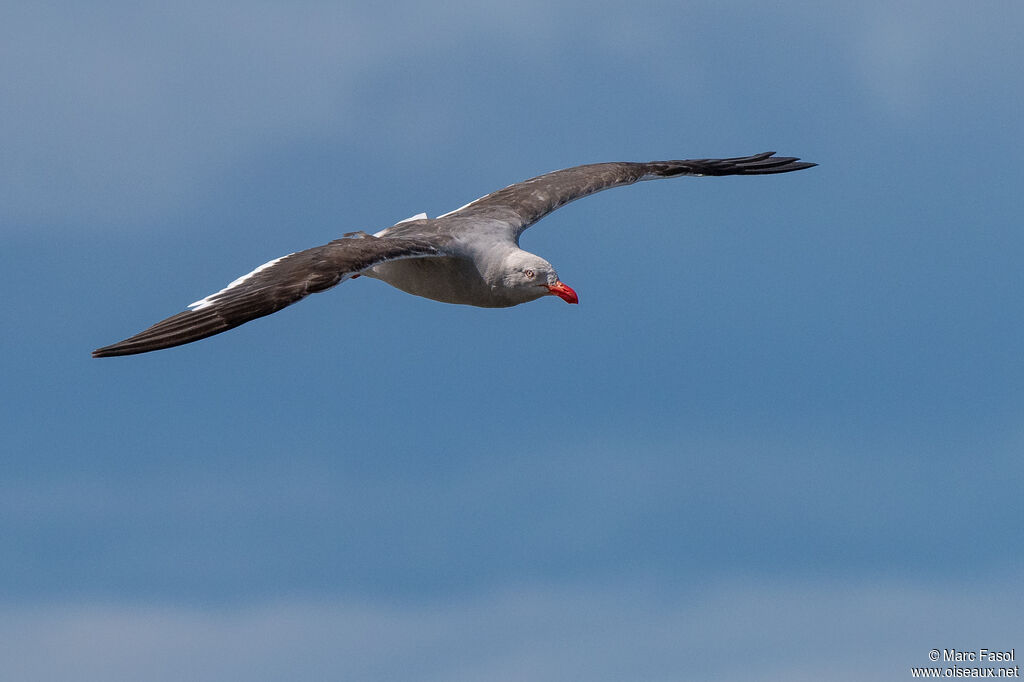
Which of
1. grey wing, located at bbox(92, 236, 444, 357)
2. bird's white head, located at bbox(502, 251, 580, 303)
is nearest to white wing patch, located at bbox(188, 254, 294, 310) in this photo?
grey wing, located at bbox(92, 236, 444, 357)

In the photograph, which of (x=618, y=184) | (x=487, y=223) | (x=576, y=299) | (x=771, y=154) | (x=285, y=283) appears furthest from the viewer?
(x=771, y=154)

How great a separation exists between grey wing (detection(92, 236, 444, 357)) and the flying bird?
13mm

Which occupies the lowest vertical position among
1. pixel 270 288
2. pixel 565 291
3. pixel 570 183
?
pixel 270 288

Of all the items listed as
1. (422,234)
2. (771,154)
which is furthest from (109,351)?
(771,154)

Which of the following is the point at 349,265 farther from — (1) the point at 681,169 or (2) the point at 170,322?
(1) the point at 681,169

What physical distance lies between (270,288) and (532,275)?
4.20 m

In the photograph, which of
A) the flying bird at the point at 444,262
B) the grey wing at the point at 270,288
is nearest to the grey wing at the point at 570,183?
the flying bird at the point at 444,262

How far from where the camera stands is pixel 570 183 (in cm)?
2230

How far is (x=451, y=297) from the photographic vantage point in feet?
63.3

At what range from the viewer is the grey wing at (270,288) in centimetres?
1537

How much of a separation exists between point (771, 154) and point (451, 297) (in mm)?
9583

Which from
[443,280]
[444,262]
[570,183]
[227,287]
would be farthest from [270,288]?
[570,183]

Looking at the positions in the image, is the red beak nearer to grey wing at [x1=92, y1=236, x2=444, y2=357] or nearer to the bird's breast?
the bird's breast

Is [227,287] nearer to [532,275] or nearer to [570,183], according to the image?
[532,275]
